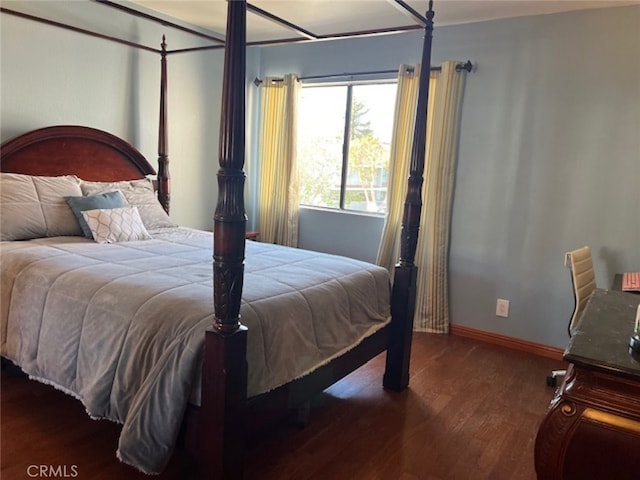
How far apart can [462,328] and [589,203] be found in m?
1.30

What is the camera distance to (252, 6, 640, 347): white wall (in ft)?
9.86

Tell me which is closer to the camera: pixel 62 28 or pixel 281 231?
pixel 62 28

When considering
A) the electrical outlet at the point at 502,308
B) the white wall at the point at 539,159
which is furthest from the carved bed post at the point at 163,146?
the electrical outlet at the point at 502,308

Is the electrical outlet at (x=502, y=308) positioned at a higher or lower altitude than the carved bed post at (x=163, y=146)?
lower

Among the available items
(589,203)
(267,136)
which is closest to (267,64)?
(267,136)

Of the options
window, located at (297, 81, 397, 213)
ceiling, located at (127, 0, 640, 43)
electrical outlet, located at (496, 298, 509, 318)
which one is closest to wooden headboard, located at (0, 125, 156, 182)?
ceiling, located at (127, 0, 640, 43)

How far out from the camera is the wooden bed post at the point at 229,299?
1423 millimetres

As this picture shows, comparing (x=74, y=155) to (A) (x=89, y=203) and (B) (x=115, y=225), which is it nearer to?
(A) (x=89, y=203)

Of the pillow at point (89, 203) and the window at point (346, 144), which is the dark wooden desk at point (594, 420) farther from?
the window at point (346, 144)

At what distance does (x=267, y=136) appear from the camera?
445 cm

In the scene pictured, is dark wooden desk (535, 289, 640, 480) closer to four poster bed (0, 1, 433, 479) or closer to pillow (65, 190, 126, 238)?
four poster bed (0, 1, 433, 479)

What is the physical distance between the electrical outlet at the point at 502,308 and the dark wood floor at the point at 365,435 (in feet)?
2.17

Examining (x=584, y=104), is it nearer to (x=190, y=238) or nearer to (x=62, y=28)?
(x=190, y=238)

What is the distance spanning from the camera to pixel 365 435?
2.19 metres
